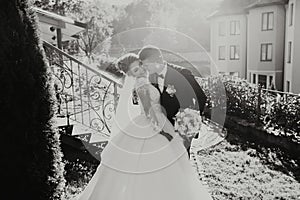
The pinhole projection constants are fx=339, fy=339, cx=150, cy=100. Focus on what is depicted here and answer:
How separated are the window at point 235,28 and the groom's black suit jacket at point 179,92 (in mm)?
22951

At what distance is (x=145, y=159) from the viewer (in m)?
3.04

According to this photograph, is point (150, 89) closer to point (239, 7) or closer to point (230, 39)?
point (230, 39)

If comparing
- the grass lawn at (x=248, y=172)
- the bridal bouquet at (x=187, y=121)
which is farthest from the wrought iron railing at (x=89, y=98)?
the bridal bouquet at (x=187, y=121)

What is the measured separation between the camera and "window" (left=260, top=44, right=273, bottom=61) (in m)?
22.2

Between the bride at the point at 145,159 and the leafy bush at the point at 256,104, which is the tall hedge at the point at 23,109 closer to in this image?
the bride at the point at 145,159

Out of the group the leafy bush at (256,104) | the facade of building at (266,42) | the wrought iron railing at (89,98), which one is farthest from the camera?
the facade of building at (266,42)

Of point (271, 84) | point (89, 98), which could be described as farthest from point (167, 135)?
point (271, 84)

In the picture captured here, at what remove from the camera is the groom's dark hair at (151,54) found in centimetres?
301

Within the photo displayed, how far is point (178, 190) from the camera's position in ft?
9.95

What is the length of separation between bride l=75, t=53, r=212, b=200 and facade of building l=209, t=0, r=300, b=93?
16814 mm

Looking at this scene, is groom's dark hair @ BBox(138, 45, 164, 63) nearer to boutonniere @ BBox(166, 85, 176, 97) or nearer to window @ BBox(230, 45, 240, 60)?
boutonniere @ BBox(166, 85, 176, 97)

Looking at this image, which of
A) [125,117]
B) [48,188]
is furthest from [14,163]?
[125,117]

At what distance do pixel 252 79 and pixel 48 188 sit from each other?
22073mm

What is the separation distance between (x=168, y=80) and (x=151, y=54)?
0.94ft
